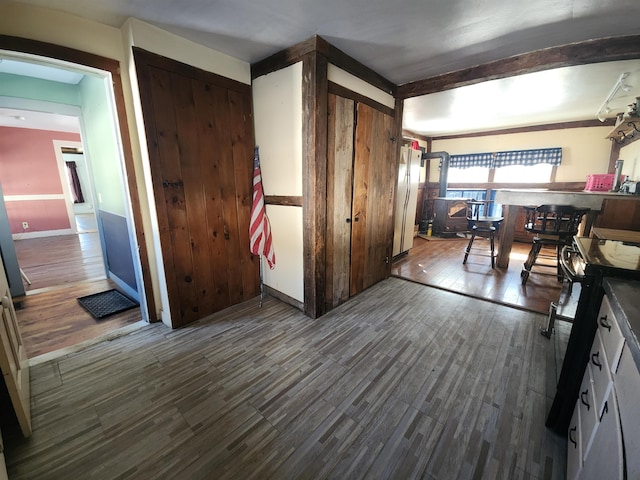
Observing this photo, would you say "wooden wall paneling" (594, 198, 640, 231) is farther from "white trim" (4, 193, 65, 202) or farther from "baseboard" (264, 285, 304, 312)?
"white trim" (4, 193, 65, 202)

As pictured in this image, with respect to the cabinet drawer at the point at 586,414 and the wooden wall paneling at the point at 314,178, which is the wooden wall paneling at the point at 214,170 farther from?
the cabinet drawer at the point at 586,414

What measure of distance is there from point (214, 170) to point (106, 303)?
6.23 ft

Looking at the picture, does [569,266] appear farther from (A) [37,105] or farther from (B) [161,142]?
(A) [37,105]

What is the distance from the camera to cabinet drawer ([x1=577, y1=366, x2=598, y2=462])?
2.98ft

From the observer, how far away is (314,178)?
2.13m

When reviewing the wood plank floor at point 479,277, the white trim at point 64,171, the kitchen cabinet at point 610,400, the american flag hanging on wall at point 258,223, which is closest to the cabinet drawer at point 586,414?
the kitchen cabinet at point 610,400

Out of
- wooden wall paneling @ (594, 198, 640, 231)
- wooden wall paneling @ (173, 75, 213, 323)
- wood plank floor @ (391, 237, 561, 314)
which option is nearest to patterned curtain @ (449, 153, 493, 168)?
wood plank floor @ (391, 237, 561, 314)

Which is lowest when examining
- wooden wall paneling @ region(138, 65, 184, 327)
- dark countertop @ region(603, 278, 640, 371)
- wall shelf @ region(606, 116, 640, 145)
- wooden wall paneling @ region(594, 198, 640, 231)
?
dark countertop @ region(603, 278, 640, 371)

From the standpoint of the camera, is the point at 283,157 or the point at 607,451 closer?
the point at 607,451

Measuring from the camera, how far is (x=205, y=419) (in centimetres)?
138

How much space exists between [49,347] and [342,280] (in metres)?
2.50

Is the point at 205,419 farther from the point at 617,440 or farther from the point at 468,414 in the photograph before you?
the point at 617,440

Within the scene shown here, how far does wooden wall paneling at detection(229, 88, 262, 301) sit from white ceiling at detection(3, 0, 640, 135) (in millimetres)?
420

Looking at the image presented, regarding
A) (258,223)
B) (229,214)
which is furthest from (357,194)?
(229,214)
